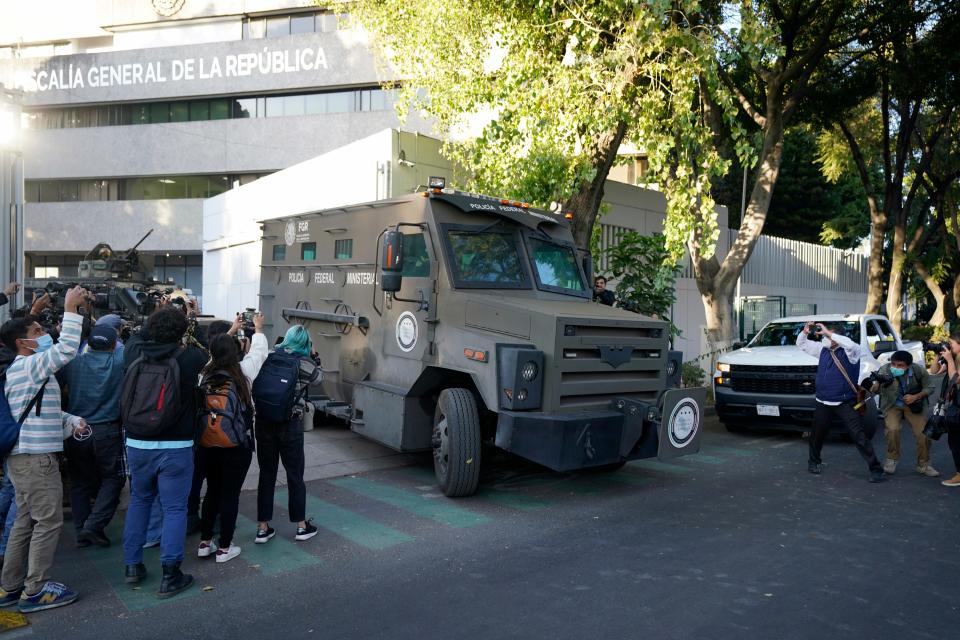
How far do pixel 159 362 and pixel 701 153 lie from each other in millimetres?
9318

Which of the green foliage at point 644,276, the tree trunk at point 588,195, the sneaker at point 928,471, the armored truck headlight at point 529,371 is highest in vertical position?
the tree trunk at point 588,195

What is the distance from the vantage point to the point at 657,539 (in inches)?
234

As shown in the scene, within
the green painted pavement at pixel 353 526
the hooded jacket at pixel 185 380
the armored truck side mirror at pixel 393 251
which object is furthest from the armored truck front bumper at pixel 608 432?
the hooded jacket at pixel 185 380

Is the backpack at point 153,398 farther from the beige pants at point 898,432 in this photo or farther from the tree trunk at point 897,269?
the tree trunk at point 897,269

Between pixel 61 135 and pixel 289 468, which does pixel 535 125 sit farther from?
pixel 61 135

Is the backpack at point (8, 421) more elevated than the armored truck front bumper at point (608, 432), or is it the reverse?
the backpack at point (8, 421)

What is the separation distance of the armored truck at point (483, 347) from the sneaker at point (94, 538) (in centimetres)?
274

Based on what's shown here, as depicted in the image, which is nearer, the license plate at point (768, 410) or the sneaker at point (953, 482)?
the sneaker at point (953, 482)

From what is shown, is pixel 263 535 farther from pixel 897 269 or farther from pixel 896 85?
pixel 897 269

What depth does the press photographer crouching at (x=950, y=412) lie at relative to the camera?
7566 mm

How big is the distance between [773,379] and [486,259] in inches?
201

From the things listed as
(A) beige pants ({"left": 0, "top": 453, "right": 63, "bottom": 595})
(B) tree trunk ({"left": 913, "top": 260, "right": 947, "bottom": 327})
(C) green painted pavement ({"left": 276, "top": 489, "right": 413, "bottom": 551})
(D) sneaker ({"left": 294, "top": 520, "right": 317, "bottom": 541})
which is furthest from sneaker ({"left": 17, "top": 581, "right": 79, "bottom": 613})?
(B) tree trunk ({"left": 913, "top": 260, "right": 947, "bottom": 327})

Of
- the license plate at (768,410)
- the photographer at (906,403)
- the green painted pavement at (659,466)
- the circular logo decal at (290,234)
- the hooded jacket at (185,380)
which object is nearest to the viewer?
the hooded jacket at (185,380)

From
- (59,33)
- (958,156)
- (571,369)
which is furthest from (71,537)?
(59,33)
